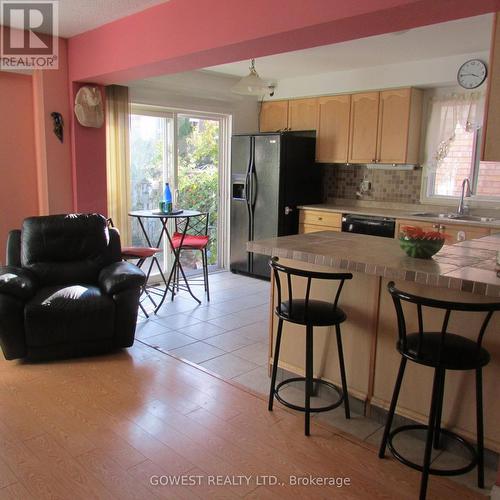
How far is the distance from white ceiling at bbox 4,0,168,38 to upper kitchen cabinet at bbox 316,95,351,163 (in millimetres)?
2673

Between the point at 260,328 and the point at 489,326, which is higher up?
the point at 489,326

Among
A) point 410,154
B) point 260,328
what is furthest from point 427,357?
point 410,154

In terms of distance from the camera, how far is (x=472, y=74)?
14.6ft

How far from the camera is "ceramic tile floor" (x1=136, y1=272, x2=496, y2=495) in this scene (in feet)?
8.23

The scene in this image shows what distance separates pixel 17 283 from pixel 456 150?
166 inches

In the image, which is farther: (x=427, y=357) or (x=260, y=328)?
(x=260, y=328)

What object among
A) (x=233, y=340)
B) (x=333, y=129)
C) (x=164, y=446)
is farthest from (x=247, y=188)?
(x=164, y=446)

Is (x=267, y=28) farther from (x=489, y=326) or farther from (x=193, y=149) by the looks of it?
(x=193, y=149)

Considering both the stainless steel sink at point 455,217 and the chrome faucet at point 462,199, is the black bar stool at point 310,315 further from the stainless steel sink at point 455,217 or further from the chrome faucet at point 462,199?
the chrome faucet at point 462,199

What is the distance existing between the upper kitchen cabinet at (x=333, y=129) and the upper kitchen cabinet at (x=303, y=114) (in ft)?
0.25

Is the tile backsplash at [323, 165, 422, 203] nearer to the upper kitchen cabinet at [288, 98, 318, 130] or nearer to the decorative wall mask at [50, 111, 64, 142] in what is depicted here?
the upper kitchen cabinet at [288, 98, 318, 130]

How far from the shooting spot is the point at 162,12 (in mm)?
3203

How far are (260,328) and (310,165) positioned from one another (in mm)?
2415

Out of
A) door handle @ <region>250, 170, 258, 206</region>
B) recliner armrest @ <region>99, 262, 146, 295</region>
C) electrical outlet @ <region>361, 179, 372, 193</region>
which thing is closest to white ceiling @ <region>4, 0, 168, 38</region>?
recliner armrest @ <region>99, 262, 146, 295</region>
